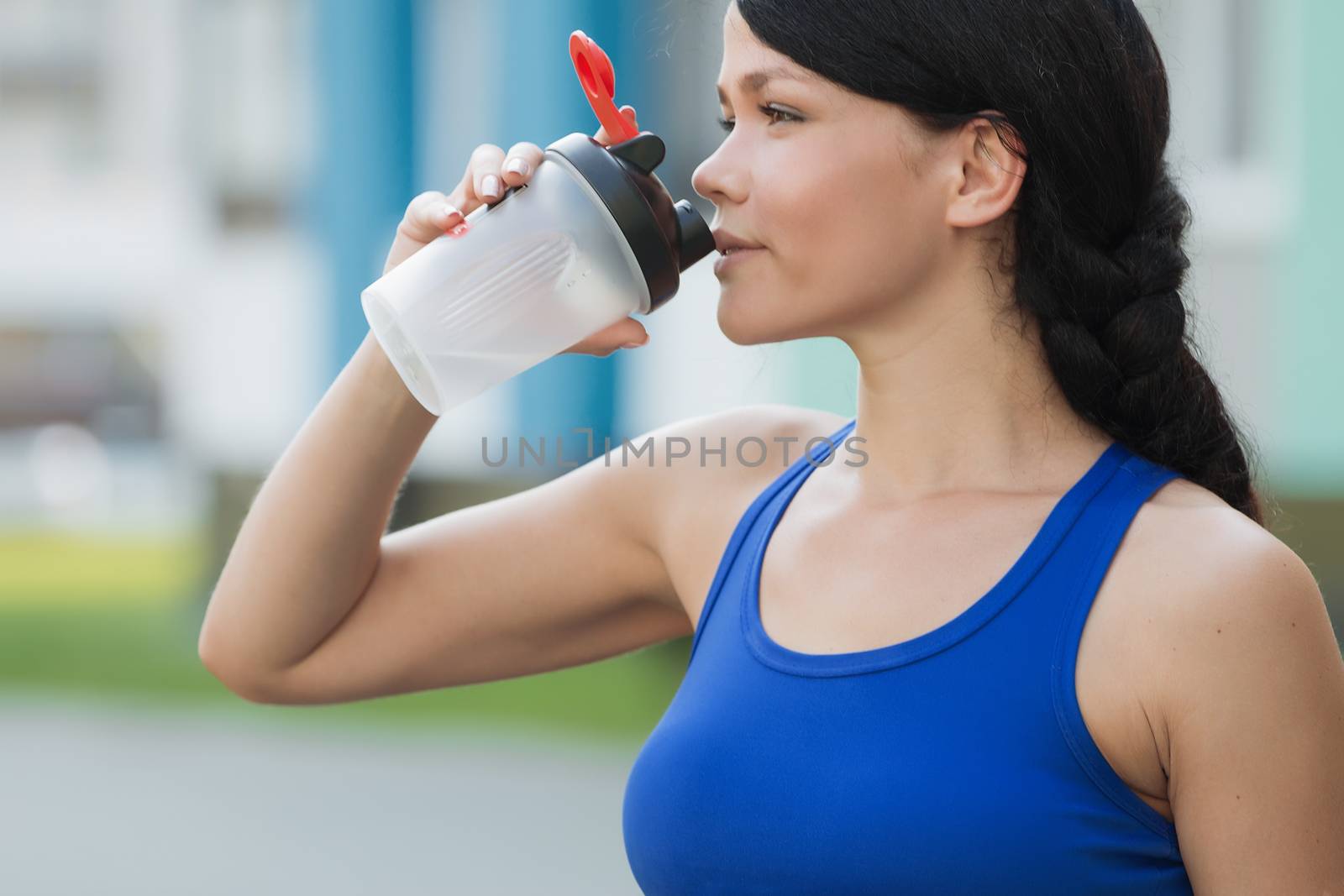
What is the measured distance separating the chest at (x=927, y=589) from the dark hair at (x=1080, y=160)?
6.8 inches

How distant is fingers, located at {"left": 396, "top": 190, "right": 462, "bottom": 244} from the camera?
5.22 feet

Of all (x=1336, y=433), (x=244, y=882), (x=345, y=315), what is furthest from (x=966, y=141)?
(x=345, y=315)

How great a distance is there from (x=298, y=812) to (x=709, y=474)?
3.22 metres

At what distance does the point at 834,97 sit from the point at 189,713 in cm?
484

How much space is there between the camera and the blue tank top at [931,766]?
4.40 ft

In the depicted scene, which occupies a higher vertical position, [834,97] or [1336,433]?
[834,97]

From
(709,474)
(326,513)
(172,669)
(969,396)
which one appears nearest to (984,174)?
(969,396)

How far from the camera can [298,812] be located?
4.59m

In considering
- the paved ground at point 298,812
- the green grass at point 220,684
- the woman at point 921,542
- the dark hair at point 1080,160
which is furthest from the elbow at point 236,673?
the green grass at point 220,684

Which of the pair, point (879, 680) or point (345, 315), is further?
point (345, 315)

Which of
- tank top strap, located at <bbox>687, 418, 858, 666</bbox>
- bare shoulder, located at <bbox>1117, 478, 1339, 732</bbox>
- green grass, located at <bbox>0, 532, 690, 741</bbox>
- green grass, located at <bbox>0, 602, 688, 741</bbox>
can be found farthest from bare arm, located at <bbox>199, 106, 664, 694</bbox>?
green grass, located at <bbox>0, 602, 688, 741</bbox>

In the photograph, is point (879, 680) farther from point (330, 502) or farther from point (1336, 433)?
point (1336, 433)

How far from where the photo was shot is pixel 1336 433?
501 centimetres

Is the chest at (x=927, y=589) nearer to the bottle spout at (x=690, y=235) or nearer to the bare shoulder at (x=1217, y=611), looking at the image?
the bare shoulder at (x=1217, y=611)
